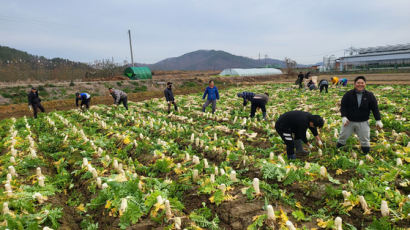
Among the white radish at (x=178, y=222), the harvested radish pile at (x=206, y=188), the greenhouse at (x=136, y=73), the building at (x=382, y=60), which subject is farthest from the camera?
the building at (x=382, y=60)

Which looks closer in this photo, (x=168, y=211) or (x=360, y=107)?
(x=168, y=211)

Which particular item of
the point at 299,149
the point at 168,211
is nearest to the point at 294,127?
the point at 299,149

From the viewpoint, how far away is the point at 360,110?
5.88m

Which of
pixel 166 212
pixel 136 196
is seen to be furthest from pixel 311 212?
pixel 136 196

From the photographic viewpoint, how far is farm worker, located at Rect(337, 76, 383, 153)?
581 centimetres

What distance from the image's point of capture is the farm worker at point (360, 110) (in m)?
5.81

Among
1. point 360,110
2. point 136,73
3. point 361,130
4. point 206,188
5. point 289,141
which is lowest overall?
point 206,188

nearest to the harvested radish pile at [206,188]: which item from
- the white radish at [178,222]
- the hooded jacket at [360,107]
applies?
the white radish at [178,222]

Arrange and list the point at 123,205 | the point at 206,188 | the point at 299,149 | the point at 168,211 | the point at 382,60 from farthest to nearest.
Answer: the point at 382,60 → the point at 299,149 → the point at 206,188 → the point at 123,205 → the point at 168,211

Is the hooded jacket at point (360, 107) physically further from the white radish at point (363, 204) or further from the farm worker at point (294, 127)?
the white radish at point (363, 204)

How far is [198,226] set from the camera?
11.6 feet

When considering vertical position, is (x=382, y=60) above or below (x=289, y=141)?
above

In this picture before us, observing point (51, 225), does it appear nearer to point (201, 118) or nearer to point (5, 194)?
point (5, 194)

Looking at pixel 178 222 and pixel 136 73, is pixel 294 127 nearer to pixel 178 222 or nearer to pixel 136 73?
pixel 178 222
